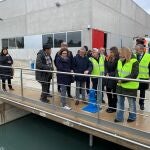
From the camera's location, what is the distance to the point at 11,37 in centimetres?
1867

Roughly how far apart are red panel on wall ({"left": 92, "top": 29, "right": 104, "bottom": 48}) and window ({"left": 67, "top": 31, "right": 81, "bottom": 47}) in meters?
0.88

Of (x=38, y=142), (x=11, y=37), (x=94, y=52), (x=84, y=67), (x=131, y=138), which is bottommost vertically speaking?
(x=38, y=142)

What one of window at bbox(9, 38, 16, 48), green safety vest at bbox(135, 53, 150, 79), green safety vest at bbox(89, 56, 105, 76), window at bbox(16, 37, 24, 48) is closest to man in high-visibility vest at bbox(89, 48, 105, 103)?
green safety vest at bbox(89, 56, 105, 76)

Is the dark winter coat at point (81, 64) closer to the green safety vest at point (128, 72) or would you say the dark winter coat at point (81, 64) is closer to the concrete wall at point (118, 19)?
the green safety vest at point (128, 72)

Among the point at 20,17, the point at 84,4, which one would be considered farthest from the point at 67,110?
the point at 20,17

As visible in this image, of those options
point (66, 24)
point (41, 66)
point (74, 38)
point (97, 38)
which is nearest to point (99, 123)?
point (41, 66)

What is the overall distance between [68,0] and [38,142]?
10197 millimetres

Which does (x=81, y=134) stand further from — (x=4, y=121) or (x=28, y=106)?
(x=4, y=121)

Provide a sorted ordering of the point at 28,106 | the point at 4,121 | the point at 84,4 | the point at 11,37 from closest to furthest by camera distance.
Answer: the point at 28,106 < the point at 4,121 < the point at 84,4 < the point at 11,37

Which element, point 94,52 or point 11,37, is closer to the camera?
point 94,52

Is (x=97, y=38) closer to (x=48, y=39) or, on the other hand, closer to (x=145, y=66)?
(x=48, y=39)

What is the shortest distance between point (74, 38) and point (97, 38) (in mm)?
1383

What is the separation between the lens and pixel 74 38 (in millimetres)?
13336

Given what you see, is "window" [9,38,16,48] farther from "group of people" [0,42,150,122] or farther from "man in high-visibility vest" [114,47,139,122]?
"man in high-visibility vest" [114,47,139,122]
